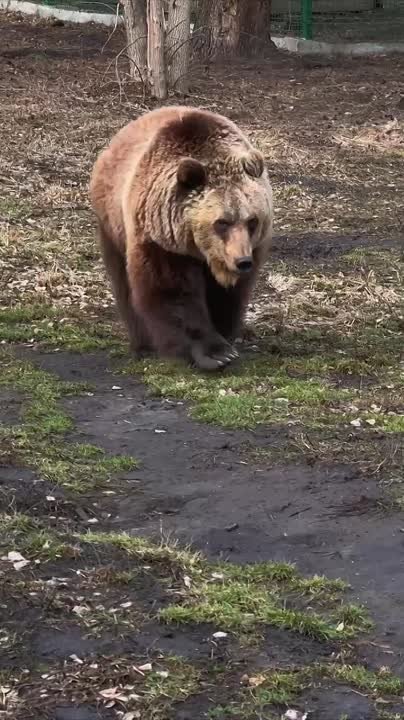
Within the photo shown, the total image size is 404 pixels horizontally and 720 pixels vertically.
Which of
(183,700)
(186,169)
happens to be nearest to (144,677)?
(183,700)

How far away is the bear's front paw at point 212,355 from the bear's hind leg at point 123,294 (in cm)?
46

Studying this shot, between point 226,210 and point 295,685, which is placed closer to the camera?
point 295,685

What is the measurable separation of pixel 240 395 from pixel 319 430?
2.22 feet

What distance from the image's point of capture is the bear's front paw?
6844 millimetres

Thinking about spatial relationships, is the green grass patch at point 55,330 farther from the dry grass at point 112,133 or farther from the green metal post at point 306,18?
the green metal post at point 306,18

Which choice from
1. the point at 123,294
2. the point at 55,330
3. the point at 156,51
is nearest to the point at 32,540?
the point at 123,294

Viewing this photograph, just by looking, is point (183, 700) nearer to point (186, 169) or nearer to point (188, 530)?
point (188, 530)

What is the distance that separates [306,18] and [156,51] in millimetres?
5880

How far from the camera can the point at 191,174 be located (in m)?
6.61

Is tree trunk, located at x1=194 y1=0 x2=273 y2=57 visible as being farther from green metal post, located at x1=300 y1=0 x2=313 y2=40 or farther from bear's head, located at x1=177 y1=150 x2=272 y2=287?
bear's head, located at x1=177 y1=150 x2=272 y2=287

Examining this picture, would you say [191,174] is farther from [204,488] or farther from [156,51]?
Answer: [156,51]

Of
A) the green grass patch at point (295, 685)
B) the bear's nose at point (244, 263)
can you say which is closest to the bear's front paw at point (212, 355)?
the bear's nose at point (244, 263)

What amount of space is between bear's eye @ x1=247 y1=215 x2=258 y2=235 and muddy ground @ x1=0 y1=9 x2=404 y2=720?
82 cm

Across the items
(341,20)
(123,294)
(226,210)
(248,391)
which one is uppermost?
(226,210)
